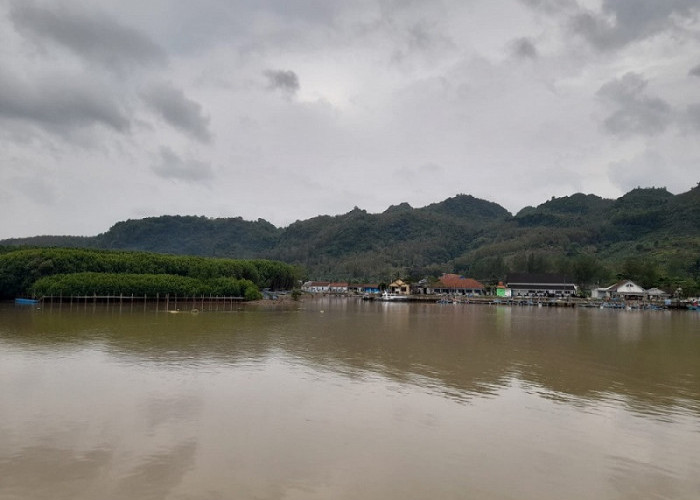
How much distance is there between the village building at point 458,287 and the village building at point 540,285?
8.16 metres

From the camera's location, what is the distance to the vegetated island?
66.3 m

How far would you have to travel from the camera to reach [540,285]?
356ft

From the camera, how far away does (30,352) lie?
23.6 m

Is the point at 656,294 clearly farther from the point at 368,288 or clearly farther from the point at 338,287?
the point at 338,287

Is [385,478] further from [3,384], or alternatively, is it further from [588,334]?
[588,334]

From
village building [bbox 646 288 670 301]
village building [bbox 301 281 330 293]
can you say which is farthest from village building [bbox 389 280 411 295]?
village building [bbox 646 288 670 301]

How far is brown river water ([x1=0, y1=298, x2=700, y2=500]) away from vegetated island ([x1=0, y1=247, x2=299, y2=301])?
44636 mm

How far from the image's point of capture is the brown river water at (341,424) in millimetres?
9180

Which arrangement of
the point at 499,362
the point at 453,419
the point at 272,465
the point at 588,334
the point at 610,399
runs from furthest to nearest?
the point at 588,334 < the point at 499,362 < the point at 610,399 < the point at 453,419 < the point at 272,465

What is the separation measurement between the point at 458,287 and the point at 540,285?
1821 cm

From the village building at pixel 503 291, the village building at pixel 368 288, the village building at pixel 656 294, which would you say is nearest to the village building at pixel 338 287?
the village building at pixel 368 288

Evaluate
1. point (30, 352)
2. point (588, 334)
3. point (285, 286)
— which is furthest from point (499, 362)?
point (285, 286)

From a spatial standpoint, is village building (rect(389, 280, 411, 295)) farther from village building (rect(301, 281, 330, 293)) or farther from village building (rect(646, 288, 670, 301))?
village building (rect(646, 288, 670, 301))

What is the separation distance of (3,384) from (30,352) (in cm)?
788
